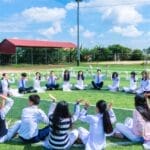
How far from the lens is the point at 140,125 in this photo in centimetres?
842

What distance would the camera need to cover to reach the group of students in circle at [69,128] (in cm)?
763

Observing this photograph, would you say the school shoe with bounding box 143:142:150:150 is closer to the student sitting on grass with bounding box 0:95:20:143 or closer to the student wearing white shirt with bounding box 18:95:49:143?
the student wearing white shirt with bounding box 18:95:49:143

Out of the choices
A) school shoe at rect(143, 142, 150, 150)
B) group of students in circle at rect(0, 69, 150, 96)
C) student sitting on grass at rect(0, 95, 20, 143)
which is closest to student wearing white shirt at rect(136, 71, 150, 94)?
group of students in circle at rect(0, 69, 150, 96)

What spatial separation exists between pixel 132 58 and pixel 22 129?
176 ft

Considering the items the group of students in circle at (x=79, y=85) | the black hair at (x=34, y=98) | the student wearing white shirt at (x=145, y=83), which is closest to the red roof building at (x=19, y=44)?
the group of students in circle at (x=79, y=85)

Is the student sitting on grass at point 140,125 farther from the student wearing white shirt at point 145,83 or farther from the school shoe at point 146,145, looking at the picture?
the student wearing white shirt at point 145,83

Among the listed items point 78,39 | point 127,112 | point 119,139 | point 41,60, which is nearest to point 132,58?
point 78,39

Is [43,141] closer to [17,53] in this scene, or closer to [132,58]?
[17,53]

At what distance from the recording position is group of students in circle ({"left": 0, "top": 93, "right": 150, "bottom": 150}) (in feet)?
25.0

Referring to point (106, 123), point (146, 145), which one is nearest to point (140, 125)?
point (146, 145)

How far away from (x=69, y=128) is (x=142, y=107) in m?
1.49

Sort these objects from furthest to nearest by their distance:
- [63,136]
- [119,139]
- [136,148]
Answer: [119,139] → [136,148] → [63,136]

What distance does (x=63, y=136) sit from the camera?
7664 millimetres

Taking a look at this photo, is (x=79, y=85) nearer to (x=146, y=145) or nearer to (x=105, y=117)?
(x=146, y=145)
